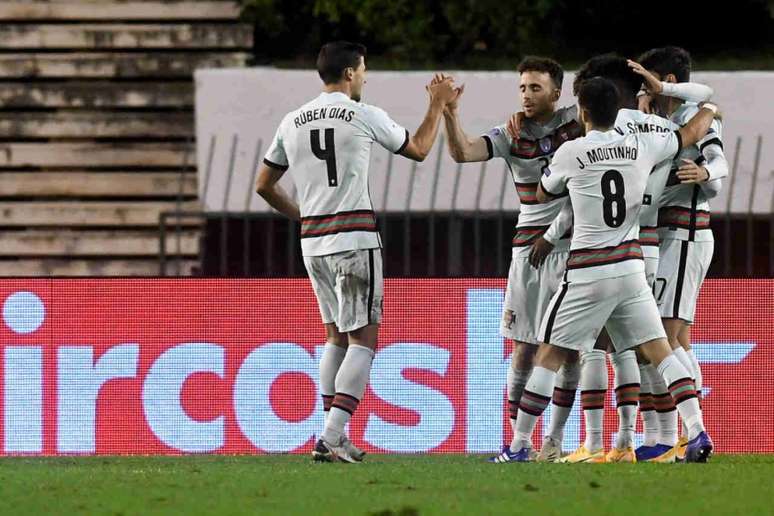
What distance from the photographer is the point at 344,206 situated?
28.1 ft

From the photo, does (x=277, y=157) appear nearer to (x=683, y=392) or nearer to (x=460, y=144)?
(x=460, y=144)

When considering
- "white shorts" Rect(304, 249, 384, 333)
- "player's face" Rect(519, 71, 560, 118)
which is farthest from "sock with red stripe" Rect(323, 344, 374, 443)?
"player's face" Rect(519, 71, 560, 118)

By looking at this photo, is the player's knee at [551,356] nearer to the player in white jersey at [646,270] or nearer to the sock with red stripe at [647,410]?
the player in white jersey at [646,270]

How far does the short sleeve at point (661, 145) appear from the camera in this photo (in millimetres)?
8297

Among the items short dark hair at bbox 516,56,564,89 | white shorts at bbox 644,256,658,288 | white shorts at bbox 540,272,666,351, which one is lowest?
white shorts at bbox 540,272,666,351

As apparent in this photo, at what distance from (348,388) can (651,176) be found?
1723mm

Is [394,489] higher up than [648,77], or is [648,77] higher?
[648,77]

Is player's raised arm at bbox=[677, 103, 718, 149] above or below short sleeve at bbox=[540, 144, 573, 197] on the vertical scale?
above

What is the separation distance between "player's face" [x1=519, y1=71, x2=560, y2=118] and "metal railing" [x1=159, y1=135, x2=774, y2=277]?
4.93 metres

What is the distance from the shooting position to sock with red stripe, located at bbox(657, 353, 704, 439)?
27.1 feet

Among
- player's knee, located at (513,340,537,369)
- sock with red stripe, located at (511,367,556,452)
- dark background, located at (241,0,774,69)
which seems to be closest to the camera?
sock with red stripe, located at (511,367,556,452)

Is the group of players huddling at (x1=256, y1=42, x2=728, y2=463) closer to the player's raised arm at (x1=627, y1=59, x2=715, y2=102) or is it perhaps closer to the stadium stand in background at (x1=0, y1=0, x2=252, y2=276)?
the player's raised arm at (x1=627, y1=59, x2=715, y2=102)

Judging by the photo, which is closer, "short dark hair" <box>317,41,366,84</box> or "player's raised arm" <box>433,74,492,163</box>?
"short dark hair" <box>317,41,366,84</box>

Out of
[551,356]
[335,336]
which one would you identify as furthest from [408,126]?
[551,356]
